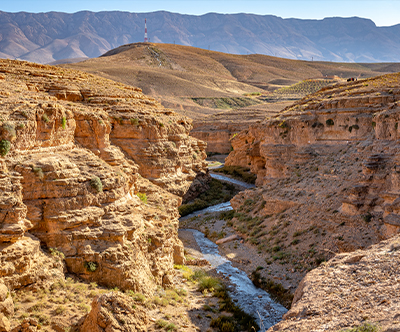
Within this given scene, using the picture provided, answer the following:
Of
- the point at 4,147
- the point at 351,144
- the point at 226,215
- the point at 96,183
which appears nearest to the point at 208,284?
the point at 96,183

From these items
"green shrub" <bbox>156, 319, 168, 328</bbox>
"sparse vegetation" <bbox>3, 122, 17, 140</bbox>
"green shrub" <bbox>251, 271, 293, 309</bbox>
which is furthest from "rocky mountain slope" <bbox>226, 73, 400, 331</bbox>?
"sparse vegetation" <bbox>3, 122, 17, 140</bbox>

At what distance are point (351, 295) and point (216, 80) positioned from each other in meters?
127

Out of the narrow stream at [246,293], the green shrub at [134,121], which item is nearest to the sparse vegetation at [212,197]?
the narrow stream at [246,293]

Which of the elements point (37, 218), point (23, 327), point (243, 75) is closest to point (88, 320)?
point (23, 327)

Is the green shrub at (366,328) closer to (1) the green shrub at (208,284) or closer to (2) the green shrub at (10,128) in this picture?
(2) the green shrub at (10,128)

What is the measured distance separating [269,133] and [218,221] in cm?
873

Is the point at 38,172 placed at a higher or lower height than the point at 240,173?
higher

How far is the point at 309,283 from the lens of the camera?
12039 mm

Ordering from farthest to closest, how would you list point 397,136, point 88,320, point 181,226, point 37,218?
point 181,226
point 397,136
point 37,218
point 88,320

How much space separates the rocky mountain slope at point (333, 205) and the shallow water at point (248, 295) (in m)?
1.63

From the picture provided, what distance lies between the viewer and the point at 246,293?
2197cm

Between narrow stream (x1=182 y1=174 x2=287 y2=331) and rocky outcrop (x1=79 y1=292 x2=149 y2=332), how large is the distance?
4.95 m

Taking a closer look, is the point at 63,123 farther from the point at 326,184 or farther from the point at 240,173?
the point at 240,173

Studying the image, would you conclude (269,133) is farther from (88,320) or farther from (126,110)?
(88,320)
